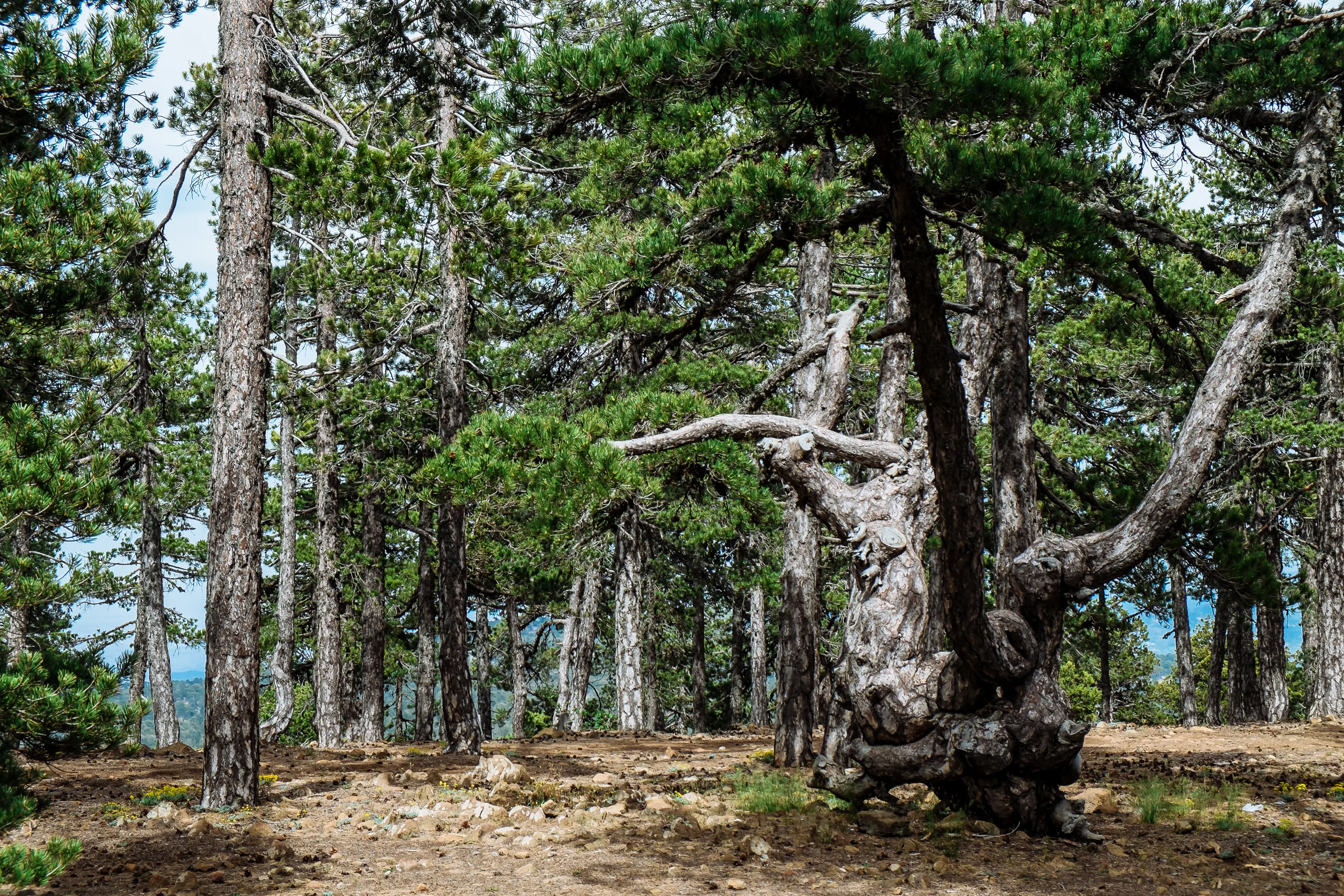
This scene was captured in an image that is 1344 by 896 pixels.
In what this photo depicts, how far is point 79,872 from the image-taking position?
529 centimetres

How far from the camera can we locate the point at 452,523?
11242 mm

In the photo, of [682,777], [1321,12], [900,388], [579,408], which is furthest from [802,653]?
[1321,12]

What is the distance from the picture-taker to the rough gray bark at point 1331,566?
1322 cm

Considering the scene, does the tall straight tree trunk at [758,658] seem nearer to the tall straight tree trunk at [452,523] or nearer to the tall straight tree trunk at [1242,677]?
the tall straight tree trunk at [452,523]

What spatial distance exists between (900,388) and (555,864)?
5.34 meters

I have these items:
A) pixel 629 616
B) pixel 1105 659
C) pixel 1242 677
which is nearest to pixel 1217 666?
Answer: pixel 1242 677

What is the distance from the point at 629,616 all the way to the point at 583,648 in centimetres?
525

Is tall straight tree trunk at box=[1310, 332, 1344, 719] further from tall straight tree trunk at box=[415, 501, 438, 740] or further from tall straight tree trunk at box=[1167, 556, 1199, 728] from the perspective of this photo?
tall straight tree trunk at box=[415, 501, 438, 740]

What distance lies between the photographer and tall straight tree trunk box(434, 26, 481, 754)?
36.3 ft

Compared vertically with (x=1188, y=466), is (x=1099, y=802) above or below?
below

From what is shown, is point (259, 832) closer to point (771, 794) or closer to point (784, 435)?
point (771, 794)

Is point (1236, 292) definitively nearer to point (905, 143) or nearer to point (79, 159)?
point (905, 143)

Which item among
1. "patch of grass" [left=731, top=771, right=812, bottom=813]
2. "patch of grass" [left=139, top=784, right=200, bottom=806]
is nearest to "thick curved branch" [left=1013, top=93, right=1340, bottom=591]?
"patch of grass" [left=731, top=771, right=812, bottom=813]

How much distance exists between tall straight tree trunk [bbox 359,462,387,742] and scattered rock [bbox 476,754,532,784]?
8312 millimetres
